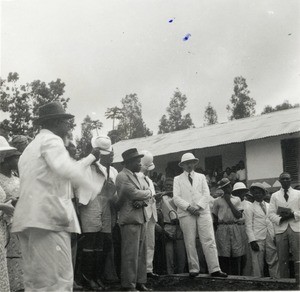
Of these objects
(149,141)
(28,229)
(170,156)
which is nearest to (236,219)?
(28,229)

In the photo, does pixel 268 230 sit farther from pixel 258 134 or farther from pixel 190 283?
pixel 258 134

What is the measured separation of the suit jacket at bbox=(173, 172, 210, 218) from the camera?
745 centimetres

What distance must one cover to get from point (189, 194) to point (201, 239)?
0.71 meters

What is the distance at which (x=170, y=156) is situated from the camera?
19.5 m

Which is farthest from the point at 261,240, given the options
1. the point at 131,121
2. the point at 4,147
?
the point at 131,121

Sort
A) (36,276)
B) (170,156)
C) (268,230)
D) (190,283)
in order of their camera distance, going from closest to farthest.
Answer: (36,276), (190,283), (268,230), (170,156)

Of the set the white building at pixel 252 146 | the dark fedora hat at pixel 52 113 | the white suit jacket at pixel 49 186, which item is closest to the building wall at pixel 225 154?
the white building at pixel 252 146

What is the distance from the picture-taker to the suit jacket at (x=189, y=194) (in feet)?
24.4

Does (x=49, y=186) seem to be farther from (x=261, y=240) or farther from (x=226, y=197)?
(x=261, y=240)

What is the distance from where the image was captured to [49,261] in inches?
141

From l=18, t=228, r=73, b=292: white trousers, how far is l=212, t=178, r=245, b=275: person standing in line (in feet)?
16.6

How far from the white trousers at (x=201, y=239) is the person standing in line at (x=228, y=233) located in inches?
40.8

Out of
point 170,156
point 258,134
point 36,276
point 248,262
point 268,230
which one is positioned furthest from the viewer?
point 170,156

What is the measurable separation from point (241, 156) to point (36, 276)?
1498 centimetres
